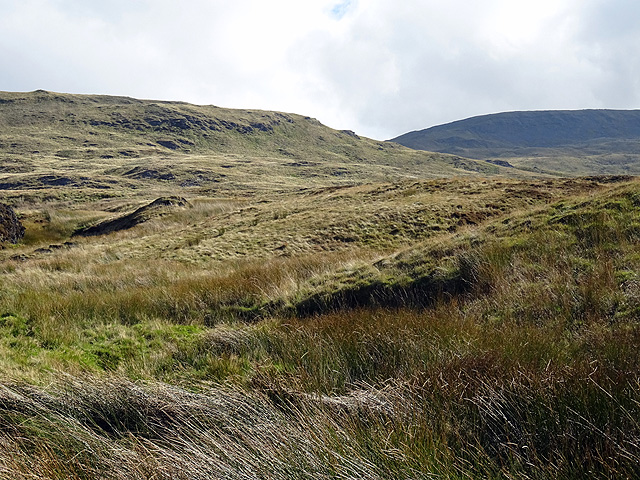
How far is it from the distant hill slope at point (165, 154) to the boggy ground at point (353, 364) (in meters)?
64.1

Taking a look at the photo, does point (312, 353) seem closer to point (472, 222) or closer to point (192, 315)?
point (192, 315)

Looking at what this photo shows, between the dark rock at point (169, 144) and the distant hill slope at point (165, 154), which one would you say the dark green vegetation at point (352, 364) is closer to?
the distant hill slope at point (165, 154)

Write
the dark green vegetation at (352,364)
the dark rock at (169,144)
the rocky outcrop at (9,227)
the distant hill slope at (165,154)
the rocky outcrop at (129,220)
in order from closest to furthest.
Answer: the dark green vegetation at (352,364)
the rocky outcrop at (9,227)
the rocky outcrop at (129,220)
the distant hill slope at (165,154)
the dark rock at (169,144)

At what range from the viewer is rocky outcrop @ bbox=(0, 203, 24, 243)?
2378 cm

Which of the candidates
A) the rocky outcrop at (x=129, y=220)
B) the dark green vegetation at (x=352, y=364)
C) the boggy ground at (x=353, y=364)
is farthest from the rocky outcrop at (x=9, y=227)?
the boggy ground at (x=353, y=364)

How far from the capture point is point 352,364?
15.5 feet

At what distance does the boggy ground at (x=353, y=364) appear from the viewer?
2.85 metres

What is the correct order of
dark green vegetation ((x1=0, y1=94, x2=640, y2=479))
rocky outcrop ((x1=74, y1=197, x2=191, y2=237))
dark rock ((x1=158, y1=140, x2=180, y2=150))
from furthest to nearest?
dark rock ((x1=158, y1=140, x2=180, y2=150)) → rocky outcrop ((x1=74, y1=197, x2=191, y2=237)) → dark green vegetation ((x1=0, y1=94, x2=640, y2=479))

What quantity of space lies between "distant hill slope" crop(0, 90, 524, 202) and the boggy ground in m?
64.1

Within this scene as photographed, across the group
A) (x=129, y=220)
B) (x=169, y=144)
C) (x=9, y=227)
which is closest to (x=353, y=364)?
(x=9, y=227)

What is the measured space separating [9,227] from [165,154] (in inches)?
4764

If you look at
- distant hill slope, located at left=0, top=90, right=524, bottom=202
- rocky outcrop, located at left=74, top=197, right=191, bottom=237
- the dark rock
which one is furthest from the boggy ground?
the dark rock

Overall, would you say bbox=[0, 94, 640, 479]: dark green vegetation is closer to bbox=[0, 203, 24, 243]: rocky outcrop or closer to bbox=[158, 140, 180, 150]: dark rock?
bbox=[0, 203, 24, 243]: rocky outcrop

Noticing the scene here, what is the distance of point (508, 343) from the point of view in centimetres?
426
